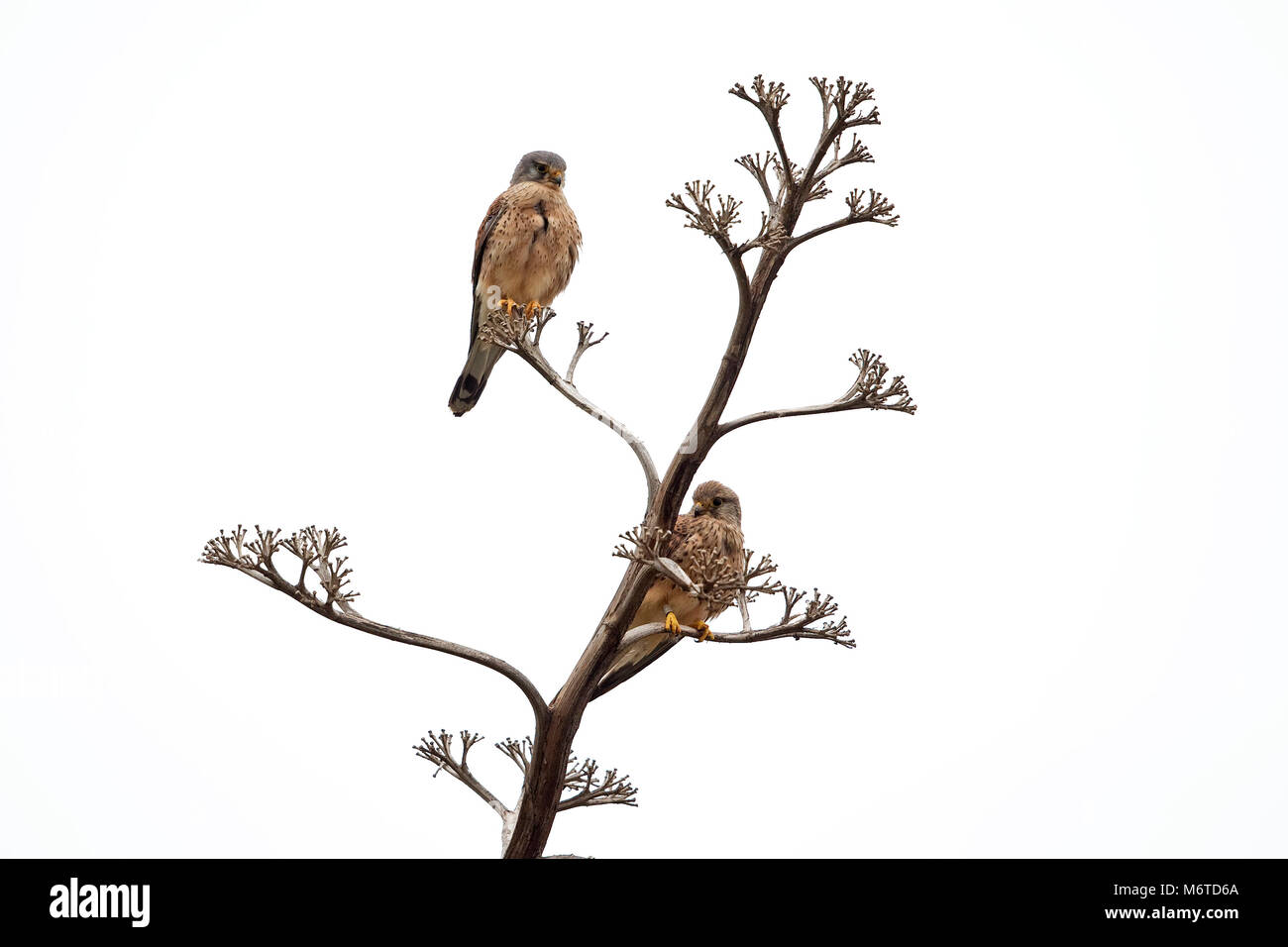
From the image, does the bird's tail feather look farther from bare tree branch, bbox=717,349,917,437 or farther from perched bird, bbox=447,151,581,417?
bare tree branch, bbox=717,349,917,437

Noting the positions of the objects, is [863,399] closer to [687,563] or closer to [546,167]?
[687,563]

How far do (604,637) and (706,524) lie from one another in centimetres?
66

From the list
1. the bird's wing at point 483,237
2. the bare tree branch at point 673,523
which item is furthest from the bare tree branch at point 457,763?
the bird's wing at point 483,237

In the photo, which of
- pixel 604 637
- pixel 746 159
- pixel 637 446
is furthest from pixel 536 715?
pixel 746 159

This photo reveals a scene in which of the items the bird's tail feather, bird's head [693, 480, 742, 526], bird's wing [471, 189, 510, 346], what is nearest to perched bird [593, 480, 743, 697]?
bird's head [693, 480, 742, 526]

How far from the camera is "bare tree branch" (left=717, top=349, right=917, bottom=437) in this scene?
425 cm

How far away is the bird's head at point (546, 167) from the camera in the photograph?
5688 mm

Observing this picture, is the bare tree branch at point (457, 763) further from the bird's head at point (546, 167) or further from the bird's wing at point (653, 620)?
the bird's head at point (546, 167)

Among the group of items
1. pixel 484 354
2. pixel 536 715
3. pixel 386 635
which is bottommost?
pixel 536 715

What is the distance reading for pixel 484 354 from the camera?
5.45 meters

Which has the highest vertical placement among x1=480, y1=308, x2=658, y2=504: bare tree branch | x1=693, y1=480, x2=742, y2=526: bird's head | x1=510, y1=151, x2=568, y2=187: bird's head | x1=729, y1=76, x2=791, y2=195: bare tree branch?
x1=510, y1=151, x2=568, y2=187: bird's head
